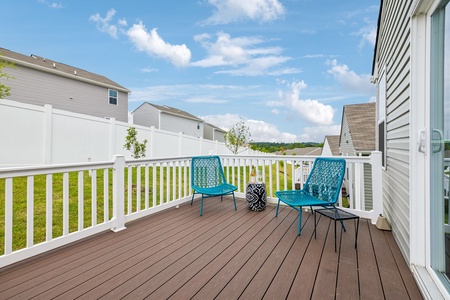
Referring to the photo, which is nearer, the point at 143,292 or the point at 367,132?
the point at 143,292

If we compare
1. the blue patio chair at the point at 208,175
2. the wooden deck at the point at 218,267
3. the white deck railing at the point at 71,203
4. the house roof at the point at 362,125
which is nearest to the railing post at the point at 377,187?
the white deck railing at the point at 71,203

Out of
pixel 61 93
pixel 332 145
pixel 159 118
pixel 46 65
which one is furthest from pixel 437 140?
pixel 159 118

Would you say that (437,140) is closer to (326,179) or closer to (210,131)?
(326,179)

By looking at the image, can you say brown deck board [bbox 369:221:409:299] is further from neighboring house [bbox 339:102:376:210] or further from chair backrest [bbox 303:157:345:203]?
neighboring house [bbox 339:102:376:210]

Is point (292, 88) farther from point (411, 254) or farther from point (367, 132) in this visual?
point (411, 254)

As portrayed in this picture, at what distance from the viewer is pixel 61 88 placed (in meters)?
12.4

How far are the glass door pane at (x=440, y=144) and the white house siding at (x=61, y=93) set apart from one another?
14.1 metres

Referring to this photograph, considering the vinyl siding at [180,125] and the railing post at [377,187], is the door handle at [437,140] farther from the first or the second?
the vinyl siding at [180,125]

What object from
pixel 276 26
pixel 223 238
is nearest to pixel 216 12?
pixel 276 26

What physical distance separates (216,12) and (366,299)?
928 cm

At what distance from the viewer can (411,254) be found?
2.03 meters

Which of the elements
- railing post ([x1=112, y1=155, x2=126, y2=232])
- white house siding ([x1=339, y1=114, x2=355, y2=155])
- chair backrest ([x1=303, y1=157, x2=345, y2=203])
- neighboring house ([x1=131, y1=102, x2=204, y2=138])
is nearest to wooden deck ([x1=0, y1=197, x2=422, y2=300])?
railing post ([x1=112, y1=155, x2=126, y2=232])

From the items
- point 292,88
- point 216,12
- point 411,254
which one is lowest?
point 411,254

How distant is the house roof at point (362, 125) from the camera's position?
8568mm
